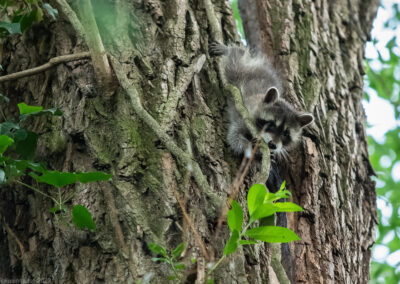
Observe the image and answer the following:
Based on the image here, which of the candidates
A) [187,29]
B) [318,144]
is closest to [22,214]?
[187,29]

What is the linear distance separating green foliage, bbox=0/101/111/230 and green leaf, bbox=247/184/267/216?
55 centimetres

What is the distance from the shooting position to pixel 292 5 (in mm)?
3609

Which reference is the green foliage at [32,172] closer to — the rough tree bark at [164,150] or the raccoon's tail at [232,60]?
the rough tree bark at [164,150]

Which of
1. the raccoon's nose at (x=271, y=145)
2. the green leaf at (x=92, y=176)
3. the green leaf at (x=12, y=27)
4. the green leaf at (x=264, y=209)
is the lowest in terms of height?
the green leaf at (x=264, y=209)

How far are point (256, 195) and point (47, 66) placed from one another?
139cm

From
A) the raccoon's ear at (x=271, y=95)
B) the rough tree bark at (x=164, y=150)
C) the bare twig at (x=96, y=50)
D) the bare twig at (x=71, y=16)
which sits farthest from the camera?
the raccoon's ear at (x=271, y=95)

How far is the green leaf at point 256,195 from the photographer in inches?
69.2

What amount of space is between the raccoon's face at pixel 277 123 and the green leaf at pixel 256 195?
1933 mm

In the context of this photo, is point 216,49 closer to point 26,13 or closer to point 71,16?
point 71,16

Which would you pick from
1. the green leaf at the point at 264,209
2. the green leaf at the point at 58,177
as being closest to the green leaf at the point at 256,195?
the green leaf at the point at 264,209

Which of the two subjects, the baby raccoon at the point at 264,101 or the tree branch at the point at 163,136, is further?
the baby raccoon at the point at 264,101

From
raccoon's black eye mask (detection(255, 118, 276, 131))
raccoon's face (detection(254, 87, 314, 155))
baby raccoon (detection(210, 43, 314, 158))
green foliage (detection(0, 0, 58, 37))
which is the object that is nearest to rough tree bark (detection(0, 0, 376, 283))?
green foliage (detection(0, 0, 58, 37))

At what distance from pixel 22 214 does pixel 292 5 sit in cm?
241

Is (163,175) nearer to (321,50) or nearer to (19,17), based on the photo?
(19,17)
